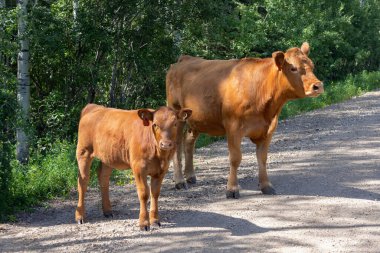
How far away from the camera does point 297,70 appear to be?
323 inches

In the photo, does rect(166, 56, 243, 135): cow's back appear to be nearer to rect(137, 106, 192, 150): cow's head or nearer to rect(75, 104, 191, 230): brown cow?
rect(75, 104, 191, 230): brown cow

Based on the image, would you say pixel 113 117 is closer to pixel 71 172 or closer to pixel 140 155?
pixel 140 155

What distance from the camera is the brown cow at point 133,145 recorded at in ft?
22.5

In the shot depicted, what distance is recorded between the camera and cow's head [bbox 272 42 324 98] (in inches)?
320

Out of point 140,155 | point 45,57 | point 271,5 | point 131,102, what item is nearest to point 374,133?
point 131,102

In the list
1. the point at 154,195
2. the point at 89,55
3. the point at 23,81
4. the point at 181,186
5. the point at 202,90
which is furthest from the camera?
the point at 89,55

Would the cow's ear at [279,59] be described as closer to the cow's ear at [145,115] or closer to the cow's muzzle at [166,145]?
the cow's ear at [145,115]

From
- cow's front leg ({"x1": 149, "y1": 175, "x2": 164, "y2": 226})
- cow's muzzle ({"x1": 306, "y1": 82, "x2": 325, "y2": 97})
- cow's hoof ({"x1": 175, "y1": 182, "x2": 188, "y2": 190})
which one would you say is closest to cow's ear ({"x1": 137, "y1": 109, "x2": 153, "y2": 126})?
cow's front leg ({"x1": 149, "y1": 175, "x2": 164, "y2": 226})

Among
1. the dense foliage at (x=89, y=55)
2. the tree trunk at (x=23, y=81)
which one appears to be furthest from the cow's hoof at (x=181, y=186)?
the tree trunk at (x=23, y=81)

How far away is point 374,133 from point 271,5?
40.4 ft

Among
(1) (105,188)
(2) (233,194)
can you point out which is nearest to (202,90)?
(2) (233,194)

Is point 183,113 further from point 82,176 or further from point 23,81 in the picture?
point 23,81

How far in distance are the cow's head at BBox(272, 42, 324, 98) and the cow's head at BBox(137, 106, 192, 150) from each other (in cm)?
196

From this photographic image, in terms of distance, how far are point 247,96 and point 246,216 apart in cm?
189
